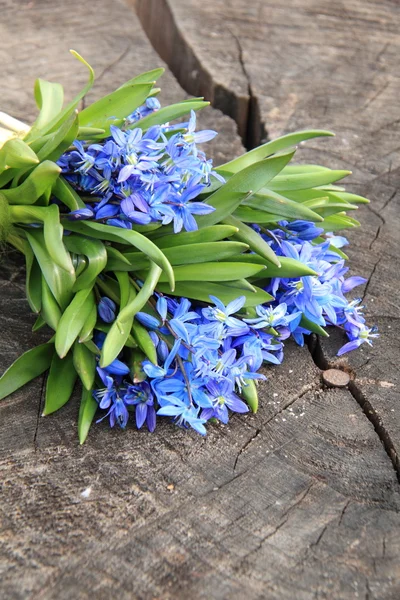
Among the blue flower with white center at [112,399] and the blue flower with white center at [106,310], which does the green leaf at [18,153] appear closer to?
the blue flower with white center at [106,310]

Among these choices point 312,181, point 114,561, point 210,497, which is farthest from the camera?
point 312,181

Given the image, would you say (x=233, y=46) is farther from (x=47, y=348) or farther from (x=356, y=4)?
(x=47, y=348)

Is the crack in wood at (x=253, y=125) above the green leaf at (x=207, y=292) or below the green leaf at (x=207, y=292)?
below

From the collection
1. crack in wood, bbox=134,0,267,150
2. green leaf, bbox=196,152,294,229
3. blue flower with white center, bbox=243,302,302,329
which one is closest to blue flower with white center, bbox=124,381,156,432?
blue flower with white center, bbox=243,302,302,329

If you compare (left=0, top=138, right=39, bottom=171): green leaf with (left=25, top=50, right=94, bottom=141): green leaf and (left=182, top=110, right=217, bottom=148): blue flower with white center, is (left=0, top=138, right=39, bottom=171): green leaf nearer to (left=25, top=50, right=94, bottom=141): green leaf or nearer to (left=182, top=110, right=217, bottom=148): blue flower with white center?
(left=25, top=50, right=94, bottom=141): green leaf

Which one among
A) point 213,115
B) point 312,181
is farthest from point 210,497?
point 213,115

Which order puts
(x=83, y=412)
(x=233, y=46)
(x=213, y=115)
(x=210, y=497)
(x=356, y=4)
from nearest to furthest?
(x=210, y=497)
(x=83, y=412)
(x=213, y=115)
(x=233, y=46)
(x=356, y=4)

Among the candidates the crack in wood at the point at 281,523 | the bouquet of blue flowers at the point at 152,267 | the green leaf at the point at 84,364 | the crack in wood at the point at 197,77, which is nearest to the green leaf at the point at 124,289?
the bouquet of blue flowers at the point at 152,267
